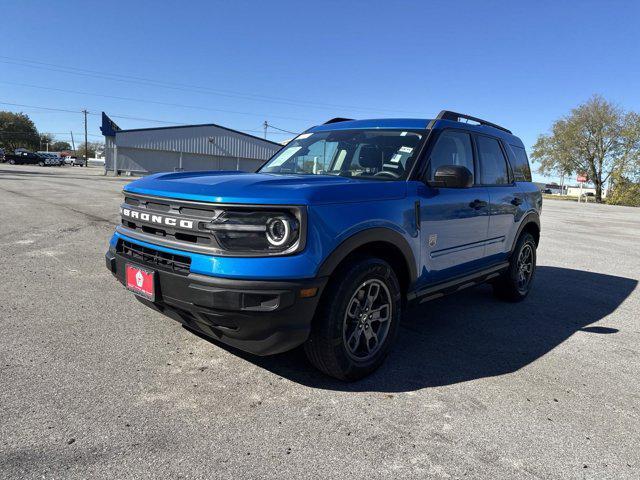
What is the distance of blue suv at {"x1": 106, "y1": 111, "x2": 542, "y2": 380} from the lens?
2.67 metres

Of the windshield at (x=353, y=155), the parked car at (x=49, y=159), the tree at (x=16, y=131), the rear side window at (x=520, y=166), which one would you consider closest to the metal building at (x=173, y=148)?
the parked car at (x=49, y=159)

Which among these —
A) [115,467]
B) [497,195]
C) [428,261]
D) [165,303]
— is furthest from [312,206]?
[497,195]

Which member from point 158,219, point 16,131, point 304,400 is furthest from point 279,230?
point 16,131

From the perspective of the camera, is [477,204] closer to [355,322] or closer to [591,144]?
[355,322]

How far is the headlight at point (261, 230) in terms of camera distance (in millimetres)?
2672

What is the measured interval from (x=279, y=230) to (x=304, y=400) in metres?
1.11

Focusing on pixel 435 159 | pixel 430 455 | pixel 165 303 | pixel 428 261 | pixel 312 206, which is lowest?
pixel 430 455

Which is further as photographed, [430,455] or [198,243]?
[198,243]

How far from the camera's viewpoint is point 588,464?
2.44 metres

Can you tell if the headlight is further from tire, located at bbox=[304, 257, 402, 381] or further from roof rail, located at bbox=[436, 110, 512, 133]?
roof rail, located at bbox=[436, 110, 512, 133]

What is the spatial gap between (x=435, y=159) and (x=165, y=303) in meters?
2.43

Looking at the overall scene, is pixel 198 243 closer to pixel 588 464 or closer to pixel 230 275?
pixel 230 275

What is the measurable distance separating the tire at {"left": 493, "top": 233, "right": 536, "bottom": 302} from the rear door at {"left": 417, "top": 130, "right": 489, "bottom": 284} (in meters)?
1.03

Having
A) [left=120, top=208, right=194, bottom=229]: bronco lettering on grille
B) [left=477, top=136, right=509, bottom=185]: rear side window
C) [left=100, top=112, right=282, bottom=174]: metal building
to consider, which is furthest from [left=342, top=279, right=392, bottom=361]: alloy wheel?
[left=100, top=112, right=282, bottom=174]: metal building
